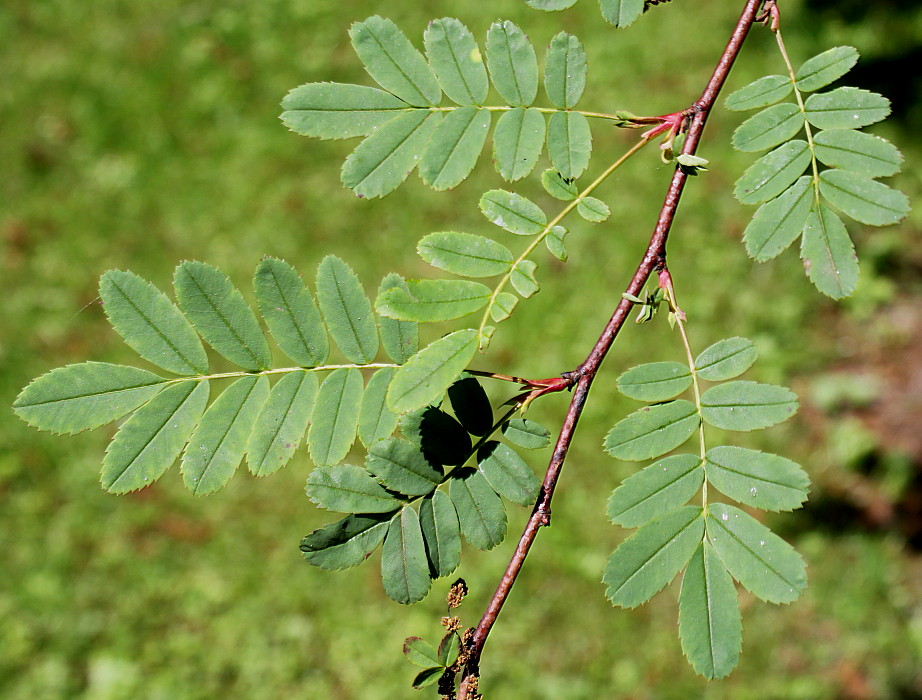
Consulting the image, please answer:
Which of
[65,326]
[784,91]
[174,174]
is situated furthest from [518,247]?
[784,91]

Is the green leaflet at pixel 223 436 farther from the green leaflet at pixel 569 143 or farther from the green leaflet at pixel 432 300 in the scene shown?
the green leaflet at pixel 569 143

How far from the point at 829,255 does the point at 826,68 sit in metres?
0.33

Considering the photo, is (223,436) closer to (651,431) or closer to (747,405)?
(651,431)

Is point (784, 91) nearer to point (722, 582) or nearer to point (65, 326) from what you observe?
point (722, 582)

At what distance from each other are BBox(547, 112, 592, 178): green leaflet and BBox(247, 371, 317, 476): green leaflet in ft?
1.76

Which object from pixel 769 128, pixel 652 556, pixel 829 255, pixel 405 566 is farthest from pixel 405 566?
pixel 769 128

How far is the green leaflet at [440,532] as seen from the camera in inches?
48.7

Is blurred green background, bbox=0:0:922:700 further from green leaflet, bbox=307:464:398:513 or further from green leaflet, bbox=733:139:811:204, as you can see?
green leaflet, bbox=733:139:811:204

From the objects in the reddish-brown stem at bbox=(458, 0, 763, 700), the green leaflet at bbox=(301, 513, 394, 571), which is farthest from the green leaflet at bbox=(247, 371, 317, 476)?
the reddish-brown stem at bbox=(458, 0, 763, 700)

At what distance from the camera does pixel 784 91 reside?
1382 millimetres

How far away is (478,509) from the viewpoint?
1246 mm

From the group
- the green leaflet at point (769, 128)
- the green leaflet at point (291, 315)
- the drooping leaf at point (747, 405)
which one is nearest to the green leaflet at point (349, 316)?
the green leaflet at point (291, 315)

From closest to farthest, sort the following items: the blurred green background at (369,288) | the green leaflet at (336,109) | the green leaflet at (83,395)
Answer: the green leaflet at (83,395) < the green leaflet at (336,109) < the blurred green background at (369,288)

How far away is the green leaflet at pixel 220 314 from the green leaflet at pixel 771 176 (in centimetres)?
82
